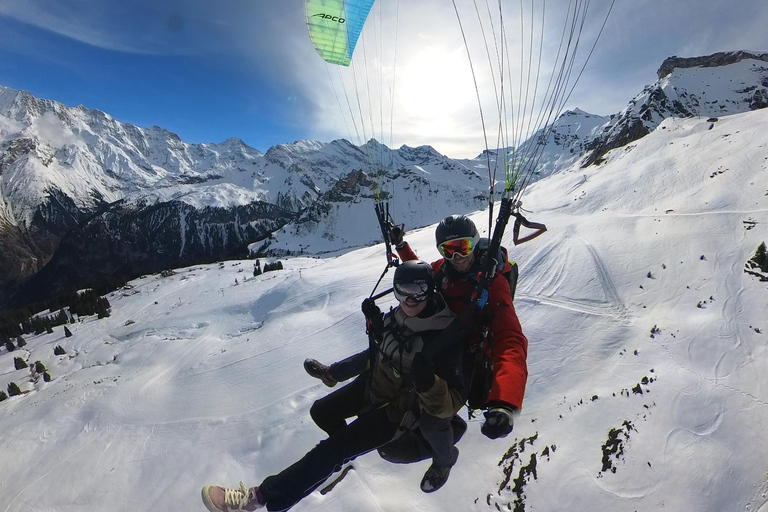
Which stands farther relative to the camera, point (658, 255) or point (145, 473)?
point (658, 255)

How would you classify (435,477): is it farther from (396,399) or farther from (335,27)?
(335,27)

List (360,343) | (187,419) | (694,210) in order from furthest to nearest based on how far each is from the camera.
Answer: (694,210) → (360,343) → (187,419)

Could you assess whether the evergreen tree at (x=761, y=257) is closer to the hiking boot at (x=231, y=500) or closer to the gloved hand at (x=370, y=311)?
the gloved hand at (x=370, y=311)

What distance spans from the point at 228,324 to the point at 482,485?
16.9 metres

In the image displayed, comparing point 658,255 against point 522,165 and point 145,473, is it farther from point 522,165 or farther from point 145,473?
point 145,473

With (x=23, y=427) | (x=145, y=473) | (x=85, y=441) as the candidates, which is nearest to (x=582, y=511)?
(x=145, y=473)

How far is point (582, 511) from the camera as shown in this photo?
7.29 meters

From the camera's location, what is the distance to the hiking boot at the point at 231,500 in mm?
3992

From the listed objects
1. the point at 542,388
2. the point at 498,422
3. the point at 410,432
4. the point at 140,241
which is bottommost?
the point at 542,388

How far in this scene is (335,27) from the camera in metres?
7.84

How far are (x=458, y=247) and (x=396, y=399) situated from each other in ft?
7.00

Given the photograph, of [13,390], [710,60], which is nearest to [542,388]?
[13,390]

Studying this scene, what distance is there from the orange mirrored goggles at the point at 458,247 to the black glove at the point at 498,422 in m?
2.25

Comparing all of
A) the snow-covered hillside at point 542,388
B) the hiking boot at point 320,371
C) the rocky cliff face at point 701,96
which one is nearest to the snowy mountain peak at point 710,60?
the rocky cliff face at point 701,96
